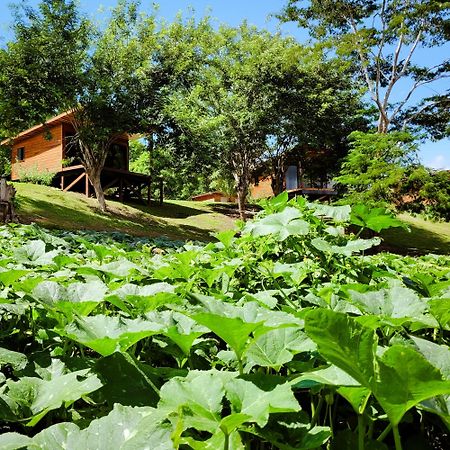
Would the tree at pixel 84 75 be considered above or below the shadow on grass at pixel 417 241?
above

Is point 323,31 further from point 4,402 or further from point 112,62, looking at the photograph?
point 4,402

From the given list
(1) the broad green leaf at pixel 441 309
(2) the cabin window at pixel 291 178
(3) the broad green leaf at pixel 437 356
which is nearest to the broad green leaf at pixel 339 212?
(1) the broad green leaf at pixel 441 309

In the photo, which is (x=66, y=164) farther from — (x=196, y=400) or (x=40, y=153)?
(x=196, y=400)

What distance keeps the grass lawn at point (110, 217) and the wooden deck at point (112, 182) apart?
1.86m

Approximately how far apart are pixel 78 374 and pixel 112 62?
20.0 meters

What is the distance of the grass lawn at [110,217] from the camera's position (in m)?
17.5

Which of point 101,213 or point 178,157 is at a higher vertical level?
point 178,157

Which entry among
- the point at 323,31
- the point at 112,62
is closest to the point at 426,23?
the point at 323,31

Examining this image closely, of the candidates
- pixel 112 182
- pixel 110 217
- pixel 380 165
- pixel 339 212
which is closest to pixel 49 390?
pixel 339 212

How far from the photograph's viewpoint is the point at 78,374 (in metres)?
0.80

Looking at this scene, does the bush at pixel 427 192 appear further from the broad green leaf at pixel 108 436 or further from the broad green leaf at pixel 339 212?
the broad green leaf at pixel 108 436

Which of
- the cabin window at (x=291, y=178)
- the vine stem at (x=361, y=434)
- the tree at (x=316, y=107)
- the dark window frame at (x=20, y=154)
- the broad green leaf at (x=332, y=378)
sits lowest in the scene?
the vine stem at (x=361, y=434)

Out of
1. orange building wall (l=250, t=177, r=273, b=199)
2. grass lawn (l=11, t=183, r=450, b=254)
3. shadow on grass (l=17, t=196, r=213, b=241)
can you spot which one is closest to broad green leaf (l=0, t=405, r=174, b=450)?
grass lawn (l=11, t=183, r=450, b=254)

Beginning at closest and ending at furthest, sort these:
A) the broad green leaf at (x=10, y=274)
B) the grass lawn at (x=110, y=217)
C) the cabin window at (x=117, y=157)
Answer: the broad green leaf at (x=10, y=274) < the grass lawn at (x=110, y=217) < the cabin window at (x=117, y=157)
